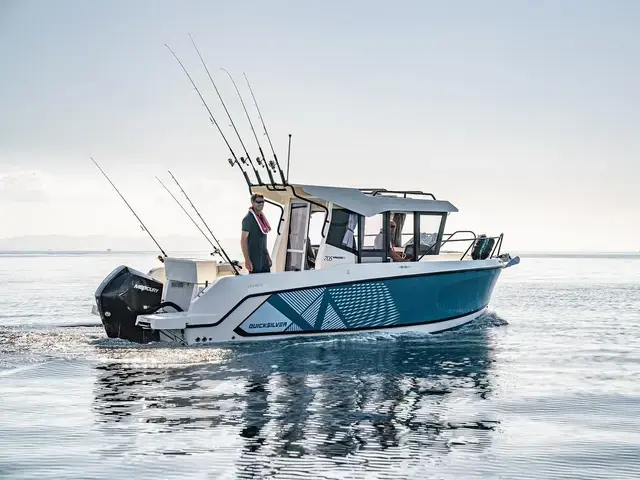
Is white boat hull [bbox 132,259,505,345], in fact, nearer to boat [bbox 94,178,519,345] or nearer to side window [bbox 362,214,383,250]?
boat [bbox 94,178,519,345]

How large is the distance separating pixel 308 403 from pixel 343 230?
5905 mm

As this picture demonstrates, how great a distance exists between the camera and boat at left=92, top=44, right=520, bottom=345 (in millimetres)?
13930

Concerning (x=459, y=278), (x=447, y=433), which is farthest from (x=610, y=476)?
(x=459, y=278)

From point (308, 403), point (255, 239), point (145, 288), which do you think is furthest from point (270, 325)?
point (308, 403)

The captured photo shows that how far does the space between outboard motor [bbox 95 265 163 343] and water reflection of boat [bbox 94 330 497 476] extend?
0.79m

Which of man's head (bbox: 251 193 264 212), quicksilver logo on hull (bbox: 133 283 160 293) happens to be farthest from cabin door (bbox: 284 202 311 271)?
quicksilver logo on hull (bbox: 133 283 160 293)

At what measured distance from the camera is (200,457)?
739 centimetres

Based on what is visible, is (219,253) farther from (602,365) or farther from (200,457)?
(200,457)

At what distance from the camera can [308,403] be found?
973cm

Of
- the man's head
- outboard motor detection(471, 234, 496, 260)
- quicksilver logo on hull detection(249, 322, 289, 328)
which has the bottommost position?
quicksilver logo on hull detection(249, 322, 289, 328)

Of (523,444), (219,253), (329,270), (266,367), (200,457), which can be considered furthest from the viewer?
(219,253)

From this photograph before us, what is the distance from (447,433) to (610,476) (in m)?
1.80

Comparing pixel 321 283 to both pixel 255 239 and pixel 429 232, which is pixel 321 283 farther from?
pixel 429 232

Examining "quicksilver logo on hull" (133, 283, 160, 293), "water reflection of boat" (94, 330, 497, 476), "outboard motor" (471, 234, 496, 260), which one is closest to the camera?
"water reflection of boat" (94, 330, 497, 476)
